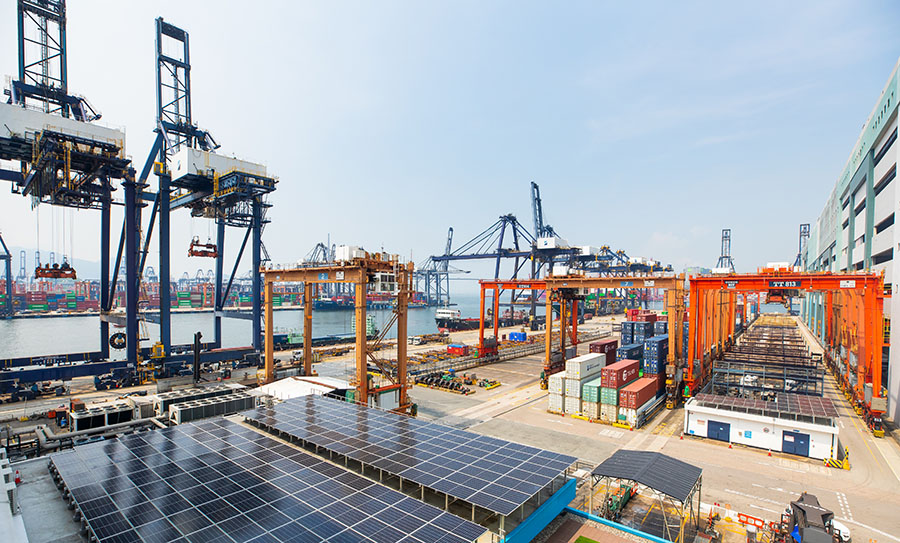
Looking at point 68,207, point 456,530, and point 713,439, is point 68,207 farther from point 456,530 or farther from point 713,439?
point 713,439

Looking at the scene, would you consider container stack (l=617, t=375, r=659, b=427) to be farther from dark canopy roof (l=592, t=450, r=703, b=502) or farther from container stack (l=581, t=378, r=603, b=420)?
dark canopy roof (l=592, t=450, r=703, b=502)

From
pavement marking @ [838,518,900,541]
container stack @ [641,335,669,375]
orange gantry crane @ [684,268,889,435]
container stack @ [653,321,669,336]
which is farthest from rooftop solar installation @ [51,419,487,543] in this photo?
container stack @ [653,321,669,336]

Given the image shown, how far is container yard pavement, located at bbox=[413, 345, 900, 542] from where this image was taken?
2122cm

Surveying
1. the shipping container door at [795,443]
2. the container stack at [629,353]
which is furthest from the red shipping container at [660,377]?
the shipping container door at [795,443]

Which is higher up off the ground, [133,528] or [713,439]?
[133,528]

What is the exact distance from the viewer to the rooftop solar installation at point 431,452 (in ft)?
49.7

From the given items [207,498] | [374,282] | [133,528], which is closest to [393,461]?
[207,498]

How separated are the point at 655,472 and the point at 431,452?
9.97 m

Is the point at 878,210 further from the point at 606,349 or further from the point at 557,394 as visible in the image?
the point at 557,394

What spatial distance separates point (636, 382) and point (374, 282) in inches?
983

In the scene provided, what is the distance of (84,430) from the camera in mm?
24375

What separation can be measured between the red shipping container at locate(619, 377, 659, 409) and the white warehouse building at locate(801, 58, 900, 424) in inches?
693

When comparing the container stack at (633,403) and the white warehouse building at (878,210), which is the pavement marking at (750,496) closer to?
the container stack at (633,403)

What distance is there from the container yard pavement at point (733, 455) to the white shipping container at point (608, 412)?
3.65 feet
